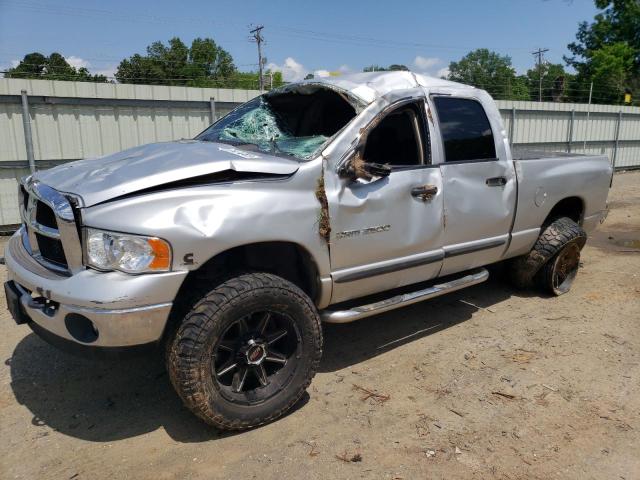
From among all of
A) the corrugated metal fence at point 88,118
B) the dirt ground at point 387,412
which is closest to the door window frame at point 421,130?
the dirt ground at point 387,412

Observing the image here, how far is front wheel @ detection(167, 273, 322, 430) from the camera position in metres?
2.65

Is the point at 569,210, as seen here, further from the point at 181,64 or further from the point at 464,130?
the point at 181,64

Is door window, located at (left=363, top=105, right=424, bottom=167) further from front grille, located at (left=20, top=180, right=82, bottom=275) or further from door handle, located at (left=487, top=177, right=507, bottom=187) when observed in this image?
front grille, located at (left=20, top=180, right=82, bottom=275)

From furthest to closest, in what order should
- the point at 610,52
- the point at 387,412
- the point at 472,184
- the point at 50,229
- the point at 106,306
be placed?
the point at 610,52 → the point at 472,184 → the point at 387,412 → the point at 50,229 → the point at 106,306

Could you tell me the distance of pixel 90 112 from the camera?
28.1 feet

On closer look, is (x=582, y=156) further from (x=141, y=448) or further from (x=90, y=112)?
(x=90, y=112)

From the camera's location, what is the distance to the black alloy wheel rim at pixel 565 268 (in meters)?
5.04

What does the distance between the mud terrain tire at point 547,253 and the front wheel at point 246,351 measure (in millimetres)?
2801

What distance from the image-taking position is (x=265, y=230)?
9.27ft

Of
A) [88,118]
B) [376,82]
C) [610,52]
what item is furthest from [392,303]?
[610,52]

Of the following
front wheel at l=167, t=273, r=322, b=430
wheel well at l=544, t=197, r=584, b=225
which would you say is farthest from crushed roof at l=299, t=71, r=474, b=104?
wheel well at l=544, t=197, r=584, b=225

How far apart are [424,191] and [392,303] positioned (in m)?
0.81

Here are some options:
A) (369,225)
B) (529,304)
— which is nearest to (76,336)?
(369,225)

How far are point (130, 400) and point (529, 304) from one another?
Result: 3734 mm
